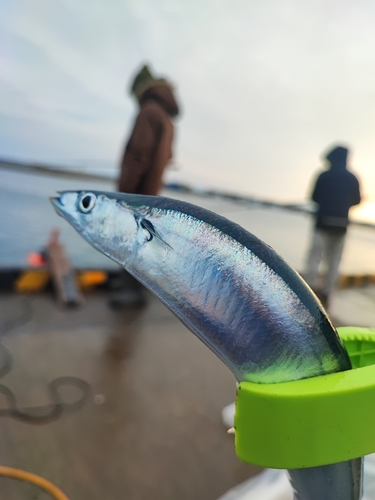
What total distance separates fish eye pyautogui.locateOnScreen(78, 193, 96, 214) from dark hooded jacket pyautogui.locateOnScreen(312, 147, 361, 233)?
3.14 meters

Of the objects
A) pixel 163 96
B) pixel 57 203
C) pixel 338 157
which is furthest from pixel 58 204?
pixel 338 157

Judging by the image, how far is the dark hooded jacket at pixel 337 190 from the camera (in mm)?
3357

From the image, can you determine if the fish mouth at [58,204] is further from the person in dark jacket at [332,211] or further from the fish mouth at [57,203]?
the person in dark jacket at [332,211]

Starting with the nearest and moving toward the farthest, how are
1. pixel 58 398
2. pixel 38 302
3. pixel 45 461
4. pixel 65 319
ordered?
pixel 45 461 → pixel 58 398 → pixel 65 319 → pixel 38 302

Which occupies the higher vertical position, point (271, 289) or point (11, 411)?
point (271, 289)

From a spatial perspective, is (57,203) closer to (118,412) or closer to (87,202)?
(87,202)

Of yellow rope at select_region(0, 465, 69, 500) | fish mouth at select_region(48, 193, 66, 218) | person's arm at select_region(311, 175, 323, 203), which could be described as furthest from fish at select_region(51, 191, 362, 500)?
person's arm at select_region(311, 175, 323, 203)

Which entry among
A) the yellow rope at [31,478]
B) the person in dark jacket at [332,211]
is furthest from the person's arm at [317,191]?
the yellow rope at [31,478]

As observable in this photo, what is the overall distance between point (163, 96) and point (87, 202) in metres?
2.28

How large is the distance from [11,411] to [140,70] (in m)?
2.34

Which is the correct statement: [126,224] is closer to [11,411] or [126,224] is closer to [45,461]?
[45,461]

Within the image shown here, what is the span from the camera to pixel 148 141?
2.55 m

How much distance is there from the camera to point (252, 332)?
49 cm

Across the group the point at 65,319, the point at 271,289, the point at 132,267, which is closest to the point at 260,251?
the point at 271,289
